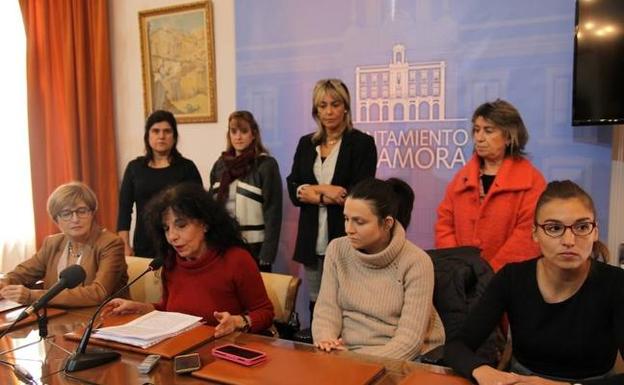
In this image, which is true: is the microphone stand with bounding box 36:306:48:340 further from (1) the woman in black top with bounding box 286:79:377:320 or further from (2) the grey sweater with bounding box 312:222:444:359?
(1) the woman in black top with bounding box 286:79:377:320

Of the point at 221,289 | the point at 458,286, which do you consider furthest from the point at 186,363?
the point at 458,286

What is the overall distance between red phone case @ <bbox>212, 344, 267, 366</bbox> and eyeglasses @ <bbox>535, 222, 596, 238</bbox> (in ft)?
2.70

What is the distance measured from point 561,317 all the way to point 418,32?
6.83ft

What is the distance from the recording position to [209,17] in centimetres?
385

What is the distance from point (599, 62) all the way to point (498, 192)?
2.53 feet

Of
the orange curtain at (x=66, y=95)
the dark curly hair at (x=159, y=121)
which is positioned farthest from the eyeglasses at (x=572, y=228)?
the orange curtain at (x=66, y=95)

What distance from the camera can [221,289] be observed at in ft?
6.57

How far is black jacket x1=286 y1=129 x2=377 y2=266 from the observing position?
8.97ft

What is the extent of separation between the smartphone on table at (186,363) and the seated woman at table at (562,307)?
66 cm

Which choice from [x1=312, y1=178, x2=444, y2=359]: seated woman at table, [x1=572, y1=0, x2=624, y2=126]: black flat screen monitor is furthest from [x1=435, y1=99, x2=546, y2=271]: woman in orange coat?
[x1=312, y1=178, x2=444, y2=359]: seated woman at table

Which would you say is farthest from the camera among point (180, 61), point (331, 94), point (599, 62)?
point (180, 61)

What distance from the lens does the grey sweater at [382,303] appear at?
5.96 ft

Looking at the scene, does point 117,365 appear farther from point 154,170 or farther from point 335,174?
point 154,170

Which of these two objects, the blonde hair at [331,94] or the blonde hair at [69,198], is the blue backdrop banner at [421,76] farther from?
the blonde hair at [69,198]
